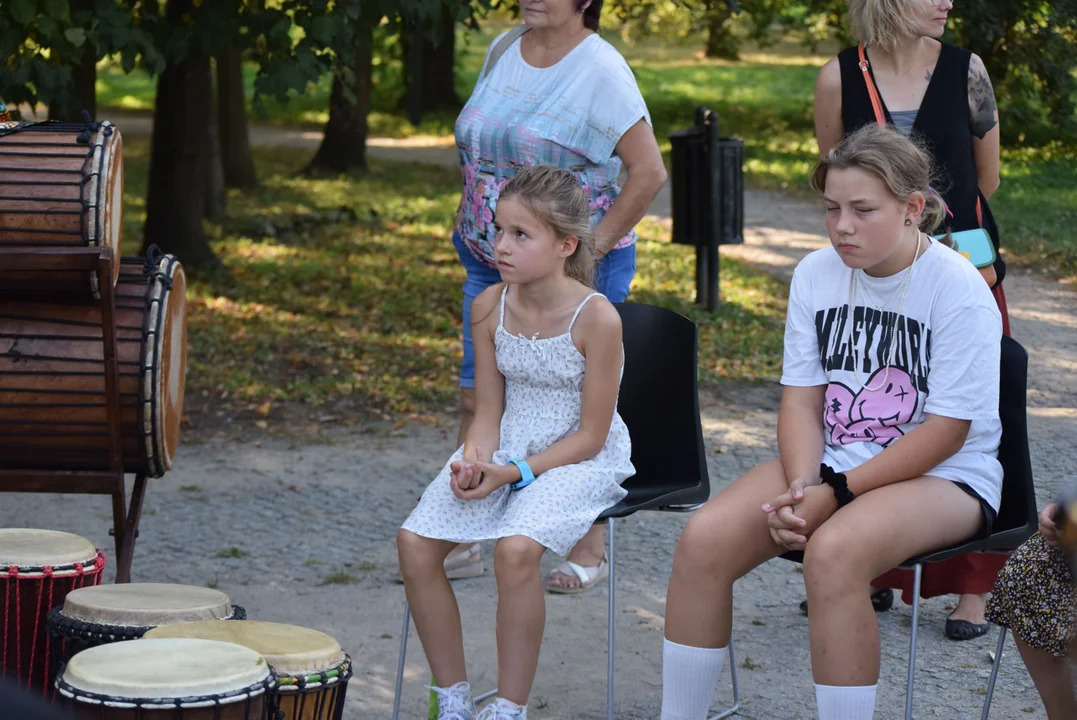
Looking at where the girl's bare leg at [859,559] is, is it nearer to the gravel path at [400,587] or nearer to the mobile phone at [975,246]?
the gravel path at [400,587]

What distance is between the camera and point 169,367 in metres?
3.90

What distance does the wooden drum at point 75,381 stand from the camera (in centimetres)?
369

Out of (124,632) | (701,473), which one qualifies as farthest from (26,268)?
(701,473)

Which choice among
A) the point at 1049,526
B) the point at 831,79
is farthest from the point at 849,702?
the point at 831,79

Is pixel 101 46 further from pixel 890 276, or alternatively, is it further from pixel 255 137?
pixel 255 137

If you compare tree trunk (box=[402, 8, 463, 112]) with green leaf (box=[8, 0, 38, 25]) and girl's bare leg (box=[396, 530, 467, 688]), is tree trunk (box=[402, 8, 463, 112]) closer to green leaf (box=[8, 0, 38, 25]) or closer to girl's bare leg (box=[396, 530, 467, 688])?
green leaf (box=[8, 0, 38, 25])

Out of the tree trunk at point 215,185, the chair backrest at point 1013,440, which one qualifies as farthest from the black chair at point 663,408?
the tree trunk at point 215,185

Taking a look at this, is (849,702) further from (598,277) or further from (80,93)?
(80,93)

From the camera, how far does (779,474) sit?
10.5 ft

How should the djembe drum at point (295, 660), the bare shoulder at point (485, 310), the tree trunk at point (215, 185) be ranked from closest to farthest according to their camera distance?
1. the djembe drum at point (295, 660)
2. the bare shoulder at point (485, 310)
3. the tree trunk at point (215, 185)

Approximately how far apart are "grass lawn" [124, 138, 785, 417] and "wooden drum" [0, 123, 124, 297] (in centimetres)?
321

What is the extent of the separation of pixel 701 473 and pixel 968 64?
142cm

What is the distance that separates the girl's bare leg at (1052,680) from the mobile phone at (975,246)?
4.19 feet

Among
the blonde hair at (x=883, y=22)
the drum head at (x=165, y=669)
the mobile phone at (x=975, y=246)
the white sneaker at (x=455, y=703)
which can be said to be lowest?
the white sneaker at (x=455, y=703)
